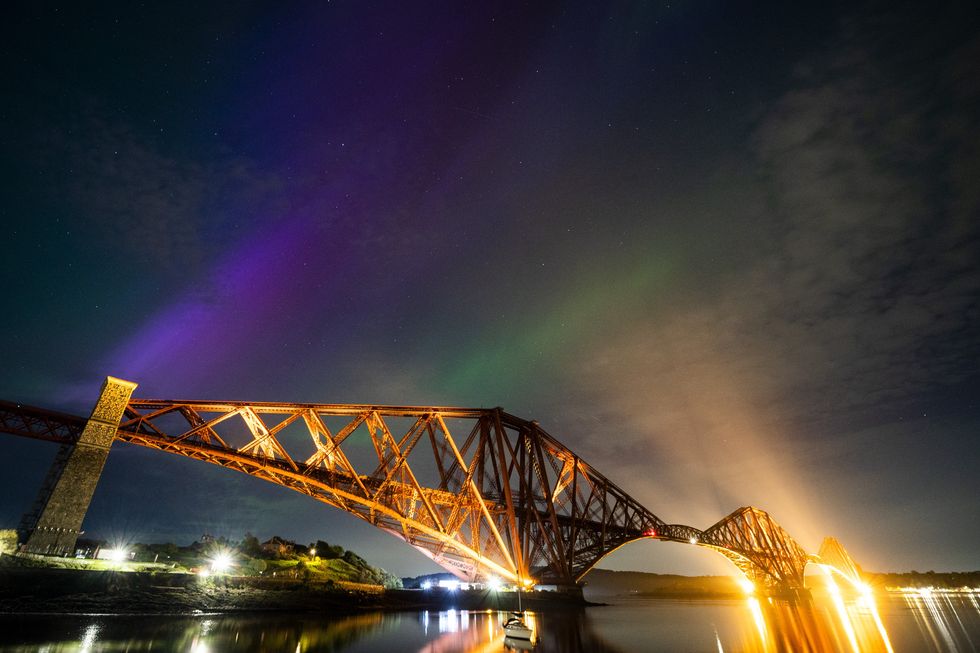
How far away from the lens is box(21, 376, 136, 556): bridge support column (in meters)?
21.8

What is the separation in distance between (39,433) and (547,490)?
3744cm

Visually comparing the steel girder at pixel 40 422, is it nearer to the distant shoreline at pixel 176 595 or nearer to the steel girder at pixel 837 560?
the distant shoreline at pixel 176 595

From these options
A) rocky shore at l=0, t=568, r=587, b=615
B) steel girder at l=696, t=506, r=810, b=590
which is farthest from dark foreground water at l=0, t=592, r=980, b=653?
steel girder at l=696, t=506, r=810, b=590

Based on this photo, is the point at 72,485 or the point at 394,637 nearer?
the point at 72,485

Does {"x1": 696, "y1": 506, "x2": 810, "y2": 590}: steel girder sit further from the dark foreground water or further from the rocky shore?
the rocky shore

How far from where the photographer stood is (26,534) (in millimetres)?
22656

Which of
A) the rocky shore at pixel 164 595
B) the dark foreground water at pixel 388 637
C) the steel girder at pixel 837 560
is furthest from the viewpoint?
the steel girder at pixel 837 560

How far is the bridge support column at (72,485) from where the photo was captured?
2178cm

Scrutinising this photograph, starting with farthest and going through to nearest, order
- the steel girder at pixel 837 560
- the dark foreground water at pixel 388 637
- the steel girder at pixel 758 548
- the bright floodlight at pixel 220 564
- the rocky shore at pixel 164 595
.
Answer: the steel girder at pixel 837 560, the steel girder at pixel 758 548, the bright floodlight at pixel 220 564, the rocky shore at pixel 164 595, the dark foreground water at pixel 388 637

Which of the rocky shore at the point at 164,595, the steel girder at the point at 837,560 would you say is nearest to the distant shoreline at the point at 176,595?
the rocky shore at the point at 164,595

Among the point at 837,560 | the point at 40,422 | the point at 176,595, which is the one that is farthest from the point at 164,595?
the point at 837,560

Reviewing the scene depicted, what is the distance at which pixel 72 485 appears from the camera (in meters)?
22.9

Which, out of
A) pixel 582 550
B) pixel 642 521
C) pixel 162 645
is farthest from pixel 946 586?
pixel 162 645

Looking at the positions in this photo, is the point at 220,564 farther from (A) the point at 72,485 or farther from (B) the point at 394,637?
(B) the point at 394,637
